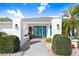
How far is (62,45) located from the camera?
9.75 meters

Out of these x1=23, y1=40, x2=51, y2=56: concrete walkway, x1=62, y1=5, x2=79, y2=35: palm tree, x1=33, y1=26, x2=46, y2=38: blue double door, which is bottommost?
x1=23, y1=40, x2=51, y2=56: concrete walkway

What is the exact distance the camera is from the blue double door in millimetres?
10480

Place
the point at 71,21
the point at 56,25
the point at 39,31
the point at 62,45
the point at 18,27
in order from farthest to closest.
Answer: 1. the point at 39,31
2. the point at 18,27
3. the point at 56,25
4. the point at 71,21
5. the point at 62,45

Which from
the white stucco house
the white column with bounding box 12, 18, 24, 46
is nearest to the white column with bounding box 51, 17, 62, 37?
the white stucco house

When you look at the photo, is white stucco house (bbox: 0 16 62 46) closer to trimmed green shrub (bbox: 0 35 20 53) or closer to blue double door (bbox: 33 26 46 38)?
blue double door (bbox: 33 26 46 38)

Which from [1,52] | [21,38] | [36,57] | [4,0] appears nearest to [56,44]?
[36,57]

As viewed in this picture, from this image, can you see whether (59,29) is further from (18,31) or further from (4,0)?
(4,0)

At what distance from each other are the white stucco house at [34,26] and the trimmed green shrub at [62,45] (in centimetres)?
46

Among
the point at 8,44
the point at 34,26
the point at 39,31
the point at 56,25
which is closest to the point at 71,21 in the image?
the point at 56,25

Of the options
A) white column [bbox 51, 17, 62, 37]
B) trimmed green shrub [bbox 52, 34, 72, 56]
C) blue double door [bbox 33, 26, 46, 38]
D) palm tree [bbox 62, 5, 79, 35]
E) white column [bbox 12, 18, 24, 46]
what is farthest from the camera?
blue double door [bbox 33, 26, 46, 38]

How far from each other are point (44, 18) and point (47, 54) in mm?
2090

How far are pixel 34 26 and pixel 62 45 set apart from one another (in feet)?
7.45

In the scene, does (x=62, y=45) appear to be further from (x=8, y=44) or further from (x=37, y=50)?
(x=8, y=44)

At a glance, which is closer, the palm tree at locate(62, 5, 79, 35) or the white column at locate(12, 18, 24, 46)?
the palm tree at locate(62, 5, 79, 35)
